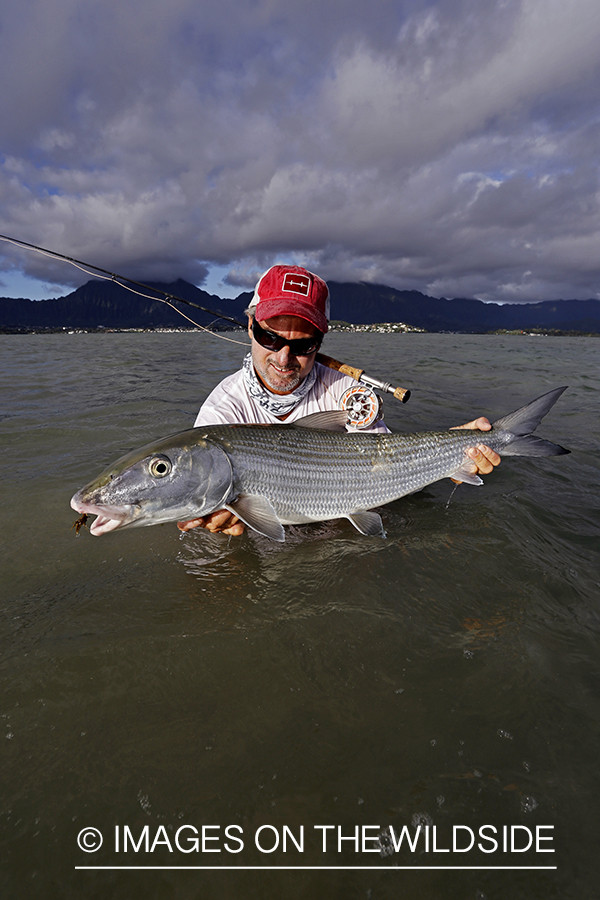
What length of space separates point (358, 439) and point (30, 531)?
4.19 m

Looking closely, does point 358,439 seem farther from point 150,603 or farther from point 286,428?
point 150,603

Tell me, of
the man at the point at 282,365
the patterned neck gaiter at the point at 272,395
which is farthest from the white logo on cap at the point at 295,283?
the patterned neck gaiter at the point at 272,395

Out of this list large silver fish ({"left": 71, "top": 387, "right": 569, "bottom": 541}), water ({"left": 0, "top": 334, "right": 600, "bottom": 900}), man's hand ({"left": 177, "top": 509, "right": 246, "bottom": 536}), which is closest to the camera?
water ({"left": 0, "top": 334, "right": 600, "bottom": 900})

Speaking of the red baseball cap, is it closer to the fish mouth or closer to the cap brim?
the cap brim

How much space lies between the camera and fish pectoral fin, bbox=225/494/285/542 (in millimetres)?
3574

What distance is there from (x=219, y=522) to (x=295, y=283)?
282 cm

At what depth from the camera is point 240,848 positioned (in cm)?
190

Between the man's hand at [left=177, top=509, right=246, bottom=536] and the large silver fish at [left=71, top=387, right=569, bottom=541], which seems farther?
the man's hand at [left=177, top=509, right=246, bottom=536]

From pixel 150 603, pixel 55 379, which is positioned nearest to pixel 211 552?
pixel 150 603

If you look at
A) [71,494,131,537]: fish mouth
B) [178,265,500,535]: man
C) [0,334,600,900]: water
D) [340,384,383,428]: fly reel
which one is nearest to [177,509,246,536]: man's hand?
[178,265,500,535]: man

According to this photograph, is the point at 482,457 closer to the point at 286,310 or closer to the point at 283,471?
the point at 283,471

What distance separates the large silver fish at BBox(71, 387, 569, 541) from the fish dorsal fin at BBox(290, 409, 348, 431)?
0.01 metres

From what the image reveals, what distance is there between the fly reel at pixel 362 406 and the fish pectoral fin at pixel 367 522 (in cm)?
126

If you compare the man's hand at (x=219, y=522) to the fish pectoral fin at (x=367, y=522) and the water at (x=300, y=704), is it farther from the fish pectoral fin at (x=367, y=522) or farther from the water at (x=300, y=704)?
the fish pectoral fin at (x=367, y=522)
